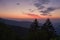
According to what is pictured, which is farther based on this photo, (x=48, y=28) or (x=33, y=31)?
(x=48, y=28)

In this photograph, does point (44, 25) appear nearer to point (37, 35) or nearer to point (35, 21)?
point (35, 21)

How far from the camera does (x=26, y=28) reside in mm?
17312

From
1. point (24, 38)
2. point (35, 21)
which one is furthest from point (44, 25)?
point (24, 38)

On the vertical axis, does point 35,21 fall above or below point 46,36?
above

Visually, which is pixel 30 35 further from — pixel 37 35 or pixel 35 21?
pixel 35 21

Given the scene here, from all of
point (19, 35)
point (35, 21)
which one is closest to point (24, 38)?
point (19, 35)

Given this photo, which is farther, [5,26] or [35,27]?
[35,27]

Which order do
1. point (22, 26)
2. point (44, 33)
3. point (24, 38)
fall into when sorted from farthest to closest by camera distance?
point (22, 26) → point (44, 33) → point (24, 38)

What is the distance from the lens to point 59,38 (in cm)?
1568

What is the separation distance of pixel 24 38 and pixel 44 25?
3068 mm

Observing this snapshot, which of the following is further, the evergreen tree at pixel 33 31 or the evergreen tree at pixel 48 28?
the evergreen tree at pixel 48 28

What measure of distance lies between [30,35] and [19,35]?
0.76m

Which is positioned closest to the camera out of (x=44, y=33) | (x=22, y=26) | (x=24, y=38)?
(x=24, y=38)

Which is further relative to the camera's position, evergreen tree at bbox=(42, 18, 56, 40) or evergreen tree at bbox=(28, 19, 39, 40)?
evergreen tree at bbox=(42, 18, 56, 40)
